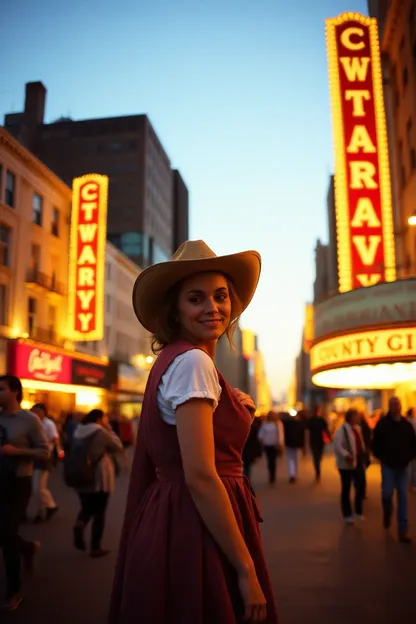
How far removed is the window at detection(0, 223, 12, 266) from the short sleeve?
24793 mm

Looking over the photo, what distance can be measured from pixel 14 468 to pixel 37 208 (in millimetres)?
25287

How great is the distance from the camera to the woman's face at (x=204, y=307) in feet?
7.39

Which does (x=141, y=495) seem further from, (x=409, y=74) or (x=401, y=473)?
(x=409, y=74)

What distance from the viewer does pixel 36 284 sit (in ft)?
88.4

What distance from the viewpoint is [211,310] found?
2.25m

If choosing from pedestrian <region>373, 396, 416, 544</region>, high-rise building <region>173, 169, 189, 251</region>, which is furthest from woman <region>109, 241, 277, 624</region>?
high-rise building <region>173, 169, 189, 251</region>

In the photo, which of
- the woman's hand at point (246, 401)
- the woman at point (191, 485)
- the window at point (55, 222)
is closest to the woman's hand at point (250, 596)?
the woman at point (191, 485)

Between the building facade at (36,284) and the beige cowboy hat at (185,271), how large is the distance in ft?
75.6

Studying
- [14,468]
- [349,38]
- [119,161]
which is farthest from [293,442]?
[119,161]

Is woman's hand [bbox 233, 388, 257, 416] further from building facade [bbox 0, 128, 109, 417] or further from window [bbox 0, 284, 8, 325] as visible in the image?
window [bbox 0, 284, 8, 325]

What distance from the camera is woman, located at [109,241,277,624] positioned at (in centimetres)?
184

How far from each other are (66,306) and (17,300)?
16.2 feet

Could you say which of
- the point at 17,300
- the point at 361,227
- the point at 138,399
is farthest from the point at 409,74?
the point at 138,399

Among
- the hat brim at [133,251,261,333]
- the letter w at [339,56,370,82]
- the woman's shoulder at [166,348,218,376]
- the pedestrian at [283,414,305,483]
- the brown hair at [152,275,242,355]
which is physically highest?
the letter w at [339,56,370,82]
